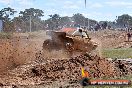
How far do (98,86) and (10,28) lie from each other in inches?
1253

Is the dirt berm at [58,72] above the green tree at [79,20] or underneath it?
underneath

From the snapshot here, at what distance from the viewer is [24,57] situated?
20.2m

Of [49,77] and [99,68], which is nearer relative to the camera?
[49,77]

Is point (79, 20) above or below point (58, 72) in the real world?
above

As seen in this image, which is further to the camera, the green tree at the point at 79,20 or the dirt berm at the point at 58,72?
the green tree at the point at 79,20

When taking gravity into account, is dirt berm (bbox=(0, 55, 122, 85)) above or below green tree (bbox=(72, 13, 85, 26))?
below

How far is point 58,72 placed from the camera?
15039 millimetres

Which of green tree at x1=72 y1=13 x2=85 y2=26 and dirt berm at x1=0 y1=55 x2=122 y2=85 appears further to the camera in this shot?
green tree at x1=72 y1=13 x2=85 y2=26

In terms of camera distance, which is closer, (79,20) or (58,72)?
(58,72)

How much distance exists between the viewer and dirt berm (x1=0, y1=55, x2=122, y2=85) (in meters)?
13.9

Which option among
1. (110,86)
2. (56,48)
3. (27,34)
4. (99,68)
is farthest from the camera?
(27,34)

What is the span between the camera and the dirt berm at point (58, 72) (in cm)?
1386

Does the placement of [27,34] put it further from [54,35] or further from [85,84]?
[85,84]

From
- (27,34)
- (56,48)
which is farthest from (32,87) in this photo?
(27,34)
